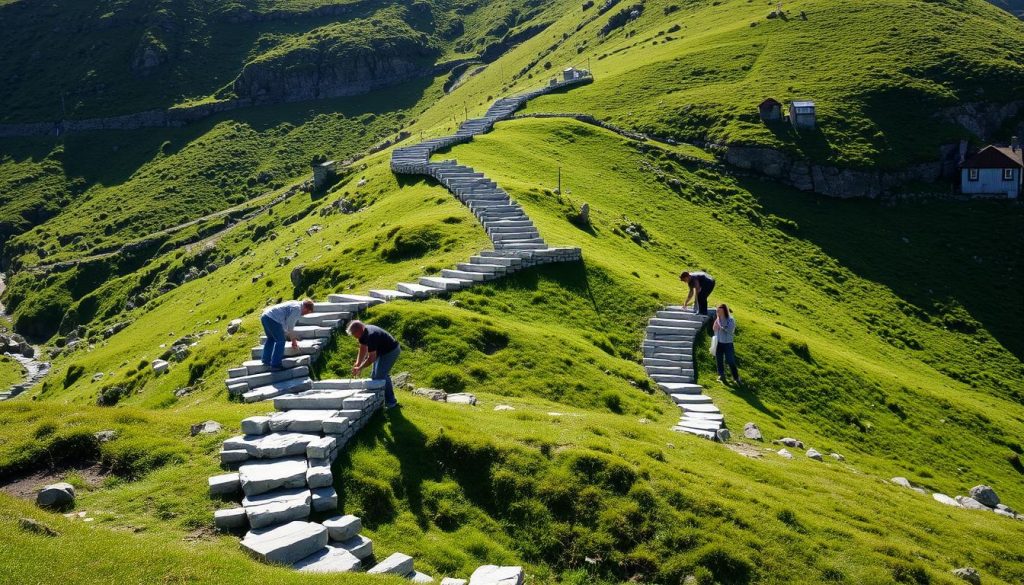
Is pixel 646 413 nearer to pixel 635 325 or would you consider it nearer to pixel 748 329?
pixel 635 325

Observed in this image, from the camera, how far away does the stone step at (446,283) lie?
110 ft

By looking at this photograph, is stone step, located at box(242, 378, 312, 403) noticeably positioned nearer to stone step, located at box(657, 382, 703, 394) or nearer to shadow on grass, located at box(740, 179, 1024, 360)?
stone step, located at box(657, 382, 703, 394)

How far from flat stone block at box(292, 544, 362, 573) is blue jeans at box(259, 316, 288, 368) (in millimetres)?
11094

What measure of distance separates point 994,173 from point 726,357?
61798 millimetres

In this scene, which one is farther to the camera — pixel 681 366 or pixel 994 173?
pixel 994 173

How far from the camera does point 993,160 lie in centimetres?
7475

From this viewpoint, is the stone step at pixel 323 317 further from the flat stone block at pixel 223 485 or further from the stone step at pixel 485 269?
the flat stone block at pixel 223 485

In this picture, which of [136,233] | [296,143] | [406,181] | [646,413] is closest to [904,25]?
[406,181]

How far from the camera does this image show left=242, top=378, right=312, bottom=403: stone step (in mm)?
22250

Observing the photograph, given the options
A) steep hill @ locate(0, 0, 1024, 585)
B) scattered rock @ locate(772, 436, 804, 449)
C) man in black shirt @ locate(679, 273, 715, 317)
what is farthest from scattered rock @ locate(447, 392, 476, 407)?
man in black shirt @ locate(679, 273, 715, 317)

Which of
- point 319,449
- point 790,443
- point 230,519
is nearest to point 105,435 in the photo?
point 230,519

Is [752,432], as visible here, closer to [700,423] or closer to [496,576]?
[700,423]

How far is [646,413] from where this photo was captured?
1068 inches

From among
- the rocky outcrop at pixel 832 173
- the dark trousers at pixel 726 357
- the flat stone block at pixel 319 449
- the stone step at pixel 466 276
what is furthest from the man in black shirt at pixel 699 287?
the rocky outcrop at pixel 832 173
